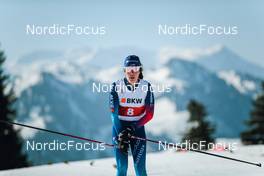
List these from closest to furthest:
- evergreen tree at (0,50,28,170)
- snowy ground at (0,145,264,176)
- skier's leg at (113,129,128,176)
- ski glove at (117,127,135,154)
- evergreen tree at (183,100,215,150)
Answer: ski glove at (117,127,135,154), skier's leg at (113,129,128,176), snowy ground at (0,145,264,176), evergreen tree at (0,50,28,170), evergreen tree at (183,100,215,150)

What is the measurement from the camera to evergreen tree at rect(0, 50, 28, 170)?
96.0 feet

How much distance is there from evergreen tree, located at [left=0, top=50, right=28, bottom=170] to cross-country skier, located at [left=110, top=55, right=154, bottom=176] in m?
22.8

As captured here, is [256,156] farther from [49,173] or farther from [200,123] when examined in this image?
[200,123]

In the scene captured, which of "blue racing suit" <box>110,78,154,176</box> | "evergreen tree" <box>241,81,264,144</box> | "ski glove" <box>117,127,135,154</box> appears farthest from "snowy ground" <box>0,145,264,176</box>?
"evergreen tree" <box>241,81,264,144</box>

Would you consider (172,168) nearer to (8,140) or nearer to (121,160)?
(121,160)

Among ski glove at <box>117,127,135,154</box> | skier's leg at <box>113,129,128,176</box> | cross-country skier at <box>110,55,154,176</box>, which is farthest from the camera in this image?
skier's leg at <box>113,129,128,176</box>

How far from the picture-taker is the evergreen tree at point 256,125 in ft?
151

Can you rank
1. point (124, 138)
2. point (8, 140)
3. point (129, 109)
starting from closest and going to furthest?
point (124, 138), point (129, 109), point (8, 140)

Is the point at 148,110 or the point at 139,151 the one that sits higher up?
the point at 148,110

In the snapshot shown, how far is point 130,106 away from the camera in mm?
7070

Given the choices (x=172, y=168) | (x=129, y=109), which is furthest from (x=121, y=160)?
(x=172, y=168)

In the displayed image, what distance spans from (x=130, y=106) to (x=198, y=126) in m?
36.0

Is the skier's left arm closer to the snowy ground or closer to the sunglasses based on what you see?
the sunglasses

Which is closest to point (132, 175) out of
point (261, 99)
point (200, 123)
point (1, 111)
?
point (1, 111)
